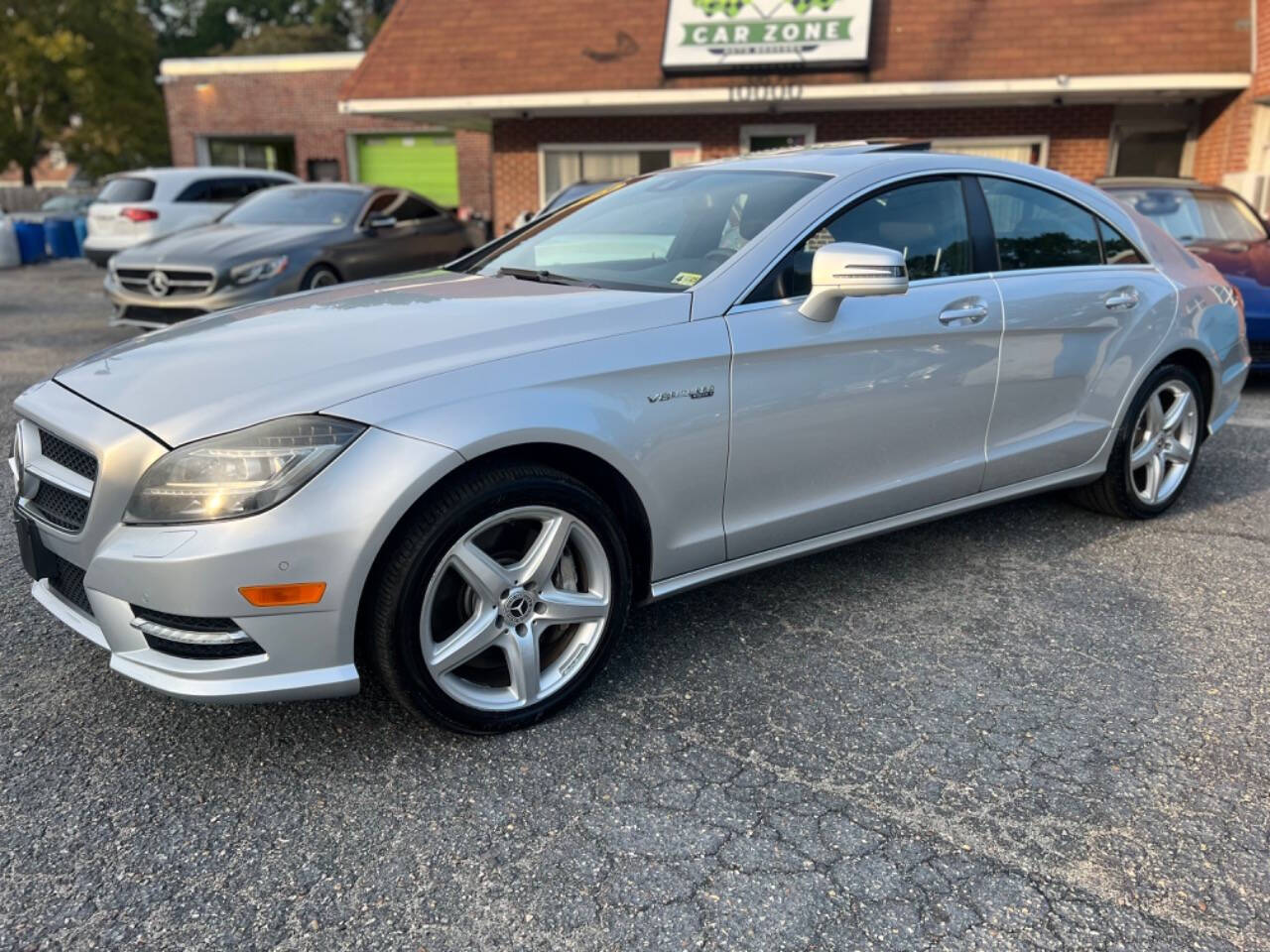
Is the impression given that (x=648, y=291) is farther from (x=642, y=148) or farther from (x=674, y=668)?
(x=642, y=148)

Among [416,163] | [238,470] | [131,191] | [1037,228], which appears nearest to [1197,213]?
[1037,228]

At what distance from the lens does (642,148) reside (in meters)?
15.2

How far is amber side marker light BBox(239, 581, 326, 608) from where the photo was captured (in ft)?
7.65

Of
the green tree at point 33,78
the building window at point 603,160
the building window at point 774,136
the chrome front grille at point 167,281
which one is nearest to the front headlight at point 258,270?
the chrome front grille at point 167,281

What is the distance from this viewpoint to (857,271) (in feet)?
9.71

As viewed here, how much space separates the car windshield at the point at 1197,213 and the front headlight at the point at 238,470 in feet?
24.8

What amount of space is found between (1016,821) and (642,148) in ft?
46.0

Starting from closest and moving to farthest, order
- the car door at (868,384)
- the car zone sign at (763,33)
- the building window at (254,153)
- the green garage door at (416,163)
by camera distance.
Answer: the car door at (868,384) < the car zone sign at (763,33) < the green garage door at (416,163) < the building window at (254,153)

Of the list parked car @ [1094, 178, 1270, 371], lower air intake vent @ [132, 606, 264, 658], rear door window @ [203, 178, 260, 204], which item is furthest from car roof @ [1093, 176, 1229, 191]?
rear door window @ [203, 178, 260, 204]

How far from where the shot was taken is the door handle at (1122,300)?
13.4 ft

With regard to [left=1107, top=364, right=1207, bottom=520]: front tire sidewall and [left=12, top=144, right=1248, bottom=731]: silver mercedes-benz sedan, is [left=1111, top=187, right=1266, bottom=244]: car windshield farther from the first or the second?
[left=12, top=144, right=1248, bottom=731]: silver mercedes-benz sedan

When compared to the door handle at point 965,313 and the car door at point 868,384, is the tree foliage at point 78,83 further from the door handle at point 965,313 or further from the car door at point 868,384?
the door handle at point 965,313

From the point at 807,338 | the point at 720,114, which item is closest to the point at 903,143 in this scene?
the point at 807,338

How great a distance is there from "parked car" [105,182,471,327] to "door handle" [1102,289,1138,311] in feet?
20.8
